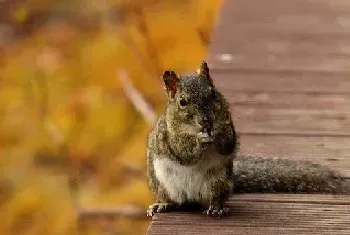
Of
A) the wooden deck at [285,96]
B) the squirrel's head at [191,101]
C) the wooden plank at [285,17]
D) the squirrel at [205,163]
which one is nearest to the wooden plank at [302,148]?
the wooden deck at [285,96]

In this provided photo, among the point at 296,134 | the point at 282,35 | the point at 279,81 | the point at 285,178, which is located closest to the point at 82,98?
the point at 282,35

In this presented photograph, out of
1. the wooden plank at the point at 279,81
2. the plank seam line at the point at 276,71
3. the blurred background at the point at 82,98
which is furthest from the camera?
the blurred background at the point at 82,98

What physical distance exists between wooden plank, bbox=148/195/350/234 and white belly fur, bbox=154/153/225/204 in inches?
2.1

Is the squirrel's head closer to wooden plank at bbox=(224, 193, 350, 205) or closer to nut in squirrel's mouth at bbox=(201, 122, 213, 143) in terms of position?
nut in squirrel's mouth at bbox=(201, 122, 213, 143)

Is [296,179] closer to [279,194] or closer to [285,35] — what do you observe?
[279,194]

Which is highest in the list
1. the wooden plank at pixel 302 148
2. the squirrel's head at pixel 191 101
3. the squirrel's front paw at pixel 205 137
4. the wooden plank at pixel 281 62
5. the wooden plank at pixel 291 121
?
the wooden plank at pixel 281 62

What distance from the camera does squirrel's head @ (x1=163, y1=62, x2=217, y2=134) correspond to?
211cm

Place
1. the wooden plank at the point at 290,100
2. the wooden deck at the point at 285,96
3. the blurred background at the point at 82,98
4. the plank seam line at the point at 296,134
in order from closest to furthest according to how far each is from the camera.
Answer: the wooden deck at the point at 285,96 < the plank seam line at the point at 296,134 < the wooden plank at the point at 290,100 < the blurred background at the point at 82,98

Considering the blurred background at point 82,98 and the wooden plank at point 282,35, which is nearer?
the wooden plank at point 282,35

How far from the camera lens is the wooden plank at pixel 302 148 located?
2.61m

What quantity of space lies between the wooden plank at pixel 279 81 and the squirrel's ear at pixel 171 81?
104cm

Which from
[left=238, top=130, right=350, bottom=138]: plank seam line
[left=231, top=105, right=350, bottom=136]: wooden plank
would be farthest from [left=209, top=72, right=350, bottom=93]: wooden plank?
[left=238, top=130, right=350, bottom=138]: plank seam line

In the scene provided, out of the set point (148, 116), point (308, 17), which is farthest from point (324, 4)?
point (148, 116)

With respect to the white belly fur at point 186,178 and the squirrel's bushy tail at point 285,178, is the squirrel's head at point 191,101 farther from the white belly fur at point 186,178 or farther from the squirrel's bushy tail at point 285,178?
the squirrel's bushy tail at point 285,178
